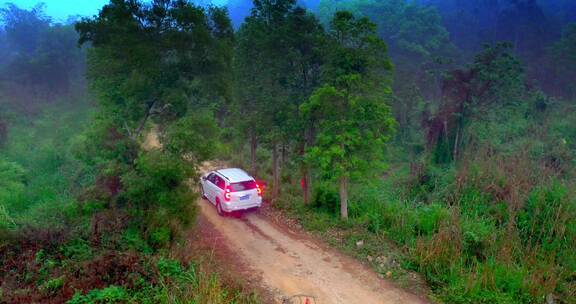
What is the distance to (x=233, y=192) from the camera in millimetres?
15047

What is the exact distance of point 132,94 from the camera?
1193 centimetres

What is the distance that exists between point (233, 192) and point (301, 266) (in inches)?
193

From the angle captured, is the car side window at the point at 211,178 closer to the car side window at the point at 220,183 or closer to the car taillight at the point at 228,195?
the car side window at the point at 220,183

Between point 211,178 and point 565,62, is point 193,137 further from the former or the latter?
point 565,62

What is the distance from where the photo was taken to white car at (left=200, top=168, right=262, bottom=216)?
1507cm

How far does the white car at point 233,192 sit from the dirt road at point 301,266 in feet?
2.23

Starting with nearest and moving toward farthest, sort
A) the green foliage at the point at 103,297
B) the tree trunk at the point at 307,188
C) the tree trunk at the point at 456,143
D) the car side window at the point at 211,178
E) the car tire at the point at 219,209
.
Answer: the green foliage at the point at 103,297
the car tire at the point at 219,209
the tree trunk at the point at 307,188
the car side window at the point at 211,178
the tree trunk at the point at 456,143

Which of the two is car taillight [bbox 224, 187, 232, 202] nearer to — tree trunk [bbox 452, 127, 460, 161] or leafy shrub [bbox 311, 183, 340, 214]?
leafy shrub [bbox 311, 183, 340, 214]

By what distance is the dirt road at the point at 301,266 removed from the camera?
9734mm

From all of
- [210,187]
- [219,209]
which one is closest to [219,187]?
[219,209]

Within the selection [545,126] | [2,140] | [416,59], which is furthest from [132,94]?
[416,59]

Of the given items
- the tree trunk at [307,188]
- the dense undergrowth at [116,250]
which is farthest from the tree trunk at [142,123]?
the tree trunk at [307,188]

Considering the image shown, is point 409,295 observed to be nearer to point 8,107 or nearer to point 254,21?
point 254,21

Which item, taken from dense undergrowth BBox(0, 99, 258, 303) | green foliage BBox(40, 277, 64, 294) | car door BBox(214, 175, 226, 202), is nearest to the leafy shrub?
car door BBox(214, 175, 226, 202)
